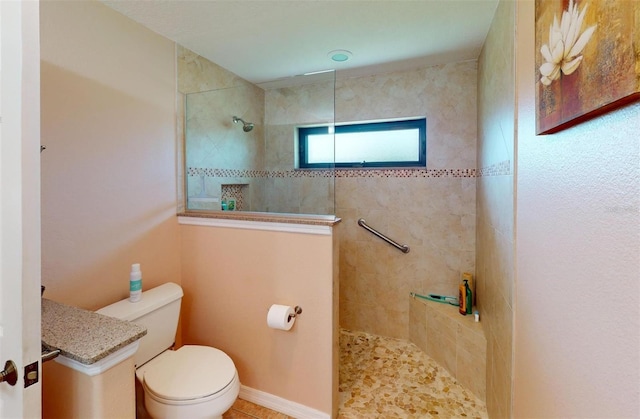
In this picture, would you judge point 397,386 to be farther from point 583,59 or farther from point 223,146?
point 223,146

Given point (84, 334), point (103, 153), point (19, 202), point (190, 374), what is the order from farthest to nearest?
point (103, 153) < point (190, 374) < point (84, 334) < point (19, 202)

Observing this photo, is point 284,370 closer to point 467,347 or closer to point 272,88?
point 467,347

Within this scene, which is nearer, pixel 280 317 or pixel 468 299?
pixel 280 317

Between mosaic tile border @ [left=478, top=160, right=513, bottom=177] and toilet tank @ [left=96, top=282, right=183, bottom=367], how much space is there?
6.32ft

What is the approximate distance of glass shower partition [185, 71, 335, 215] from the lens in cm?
204

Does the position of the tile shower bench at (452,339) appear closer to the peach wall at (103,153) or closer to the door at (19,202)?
the peach wall at (103,153)

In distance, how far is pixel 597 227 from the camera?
66 cm

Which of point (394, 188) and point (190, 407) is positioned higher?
point (394, 188)

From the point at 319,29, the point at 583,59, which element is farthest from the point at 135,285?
the point at 583,59

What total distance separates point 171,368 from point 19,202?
1177 mm

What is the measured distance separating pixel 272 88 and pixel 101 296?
192cm

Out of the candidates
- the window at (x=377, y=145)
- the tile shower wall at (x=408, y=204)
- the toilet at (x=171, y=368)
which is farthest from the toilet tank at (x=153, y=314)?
the tile shower wall at (x=408, y=204)

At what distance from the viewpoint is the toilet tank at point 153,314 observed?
4.89 feet

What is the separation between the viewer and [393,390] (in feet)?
6.47
